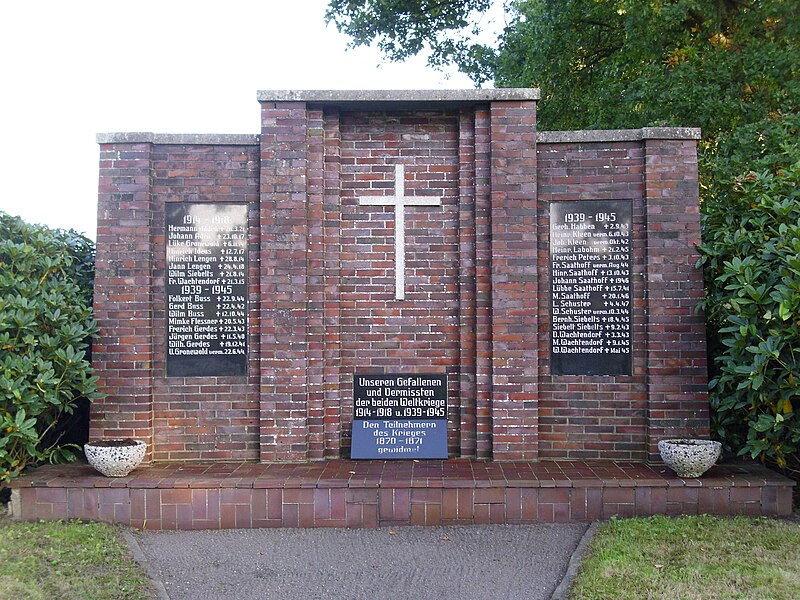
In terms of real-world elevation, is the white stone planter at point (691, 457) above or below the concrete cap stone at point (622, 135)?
below

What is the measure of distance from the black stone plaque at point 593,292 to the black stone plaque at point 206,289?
2.94 metres

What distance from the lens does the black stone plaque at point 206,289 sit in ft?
20.7

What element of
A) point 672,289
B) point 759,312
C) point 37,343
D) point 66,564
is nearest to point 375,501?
point 66,564

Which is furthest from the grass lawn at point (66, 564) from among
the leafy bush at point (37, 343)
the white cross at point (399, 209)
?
the white cross at point (399, 209)

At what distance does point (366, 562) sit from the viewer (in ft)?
15.6

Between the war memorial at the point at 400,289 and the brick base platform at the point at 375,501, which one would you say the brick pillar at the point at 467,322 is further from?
the brick base platform at the point at 375,501

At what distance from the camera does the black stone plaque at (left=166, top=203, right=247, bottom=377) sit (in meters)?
6.30

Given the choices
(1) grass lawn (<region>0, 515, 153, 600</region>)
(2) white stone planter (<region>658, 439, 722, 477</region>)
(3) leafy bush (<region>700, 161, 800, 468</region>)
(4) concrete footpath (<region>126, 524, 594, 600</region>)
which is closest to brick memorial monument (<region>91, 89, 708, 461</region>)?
(3) leafy bush (<region>700, 161, 800, 468</region>)

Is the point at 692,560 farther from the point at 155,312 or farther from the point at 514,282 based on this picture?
the point at 155,312

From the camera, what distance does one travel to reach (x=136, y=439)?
6117 mm

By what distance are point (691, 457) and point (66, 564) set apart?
4694mm

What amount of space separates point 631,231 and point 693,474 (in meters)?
2.23

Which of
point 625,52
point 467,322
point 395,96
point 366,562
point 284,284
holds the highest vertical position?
point 625,52

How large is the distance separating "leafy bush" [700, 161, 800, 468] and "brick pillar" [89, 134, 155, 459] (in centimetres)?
504
